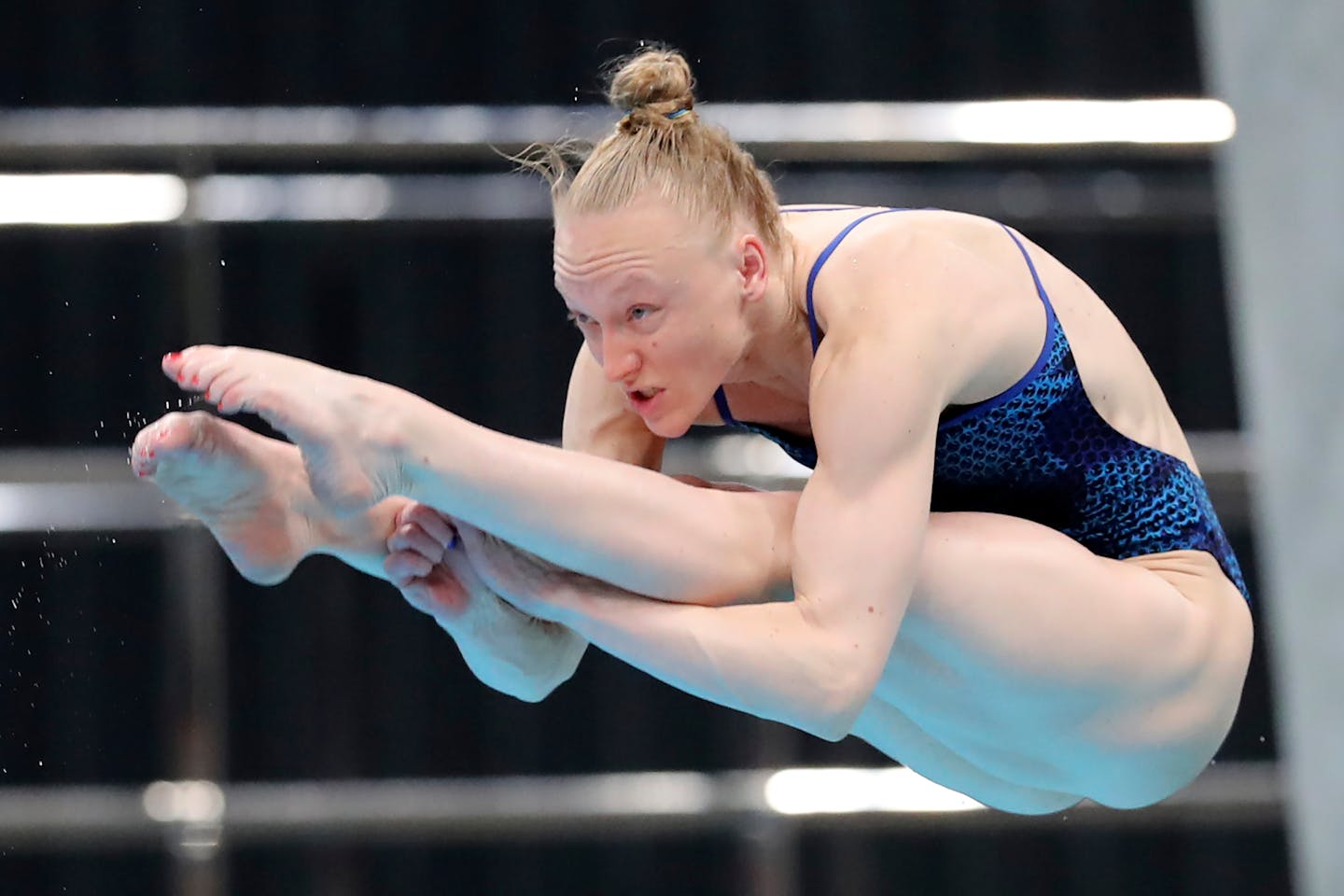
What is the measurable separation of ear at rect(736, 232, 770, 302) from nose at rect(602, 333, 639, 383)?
0.15 m

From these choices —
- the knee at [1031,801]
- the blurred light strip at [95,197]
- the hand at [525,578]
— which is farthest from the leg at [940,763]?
the blurred light strip at [95,197]

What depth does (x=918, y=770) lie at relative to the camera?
258 centimetres

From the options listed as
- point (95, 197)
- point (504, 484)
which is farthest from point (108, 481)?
point (504, 484)

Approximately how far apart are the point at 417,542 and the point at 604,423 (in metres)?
0.37

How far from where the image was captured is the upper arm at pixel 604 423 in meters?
2.46

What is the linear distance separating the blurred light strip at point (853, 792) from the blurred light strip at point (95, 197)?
1.65 meters

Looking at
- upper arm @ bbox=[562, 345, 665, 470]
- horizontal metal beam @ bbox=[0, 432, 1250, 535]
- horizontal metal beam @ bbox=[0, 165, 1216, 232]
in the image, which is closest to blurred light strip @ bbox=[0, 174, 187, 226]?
horizontal metal beam @ bbox=[0, 165, 1216, 232]

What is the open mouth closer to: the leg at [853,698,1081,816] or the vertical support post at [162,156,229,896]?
the leg at [853,698,1081,816]

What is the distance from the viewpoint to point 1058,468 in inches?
91.1

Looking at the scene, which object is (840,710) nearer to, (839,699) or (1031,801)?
(839,699)

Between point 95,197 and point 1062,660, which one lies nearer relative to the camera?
point 1062,660

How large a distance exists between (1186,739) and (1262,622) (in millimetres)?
1664

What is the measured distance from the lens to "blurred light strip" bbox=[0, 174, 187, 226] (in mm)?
3562

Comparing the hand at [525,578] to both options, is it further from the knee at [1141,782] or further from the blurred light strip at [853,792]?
the blurred light strip at [853,792]
